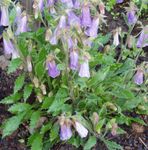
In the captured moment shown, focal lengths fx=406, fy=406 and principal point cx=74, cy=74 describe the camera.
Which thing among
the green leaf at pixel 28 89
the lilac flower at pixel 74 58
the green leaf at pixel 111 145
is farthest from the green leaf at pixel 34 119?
the lilac flower at pixel 74 58

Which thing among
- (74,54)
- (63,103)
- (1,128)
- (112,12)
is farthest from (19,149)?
(112,12)

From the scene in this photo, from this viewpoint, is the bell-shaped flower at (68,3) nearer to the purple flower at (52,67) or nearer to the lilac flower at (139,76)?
the purple flower at (52,67)

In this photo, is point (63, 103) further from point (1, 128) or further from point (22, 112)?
point (1, 128)

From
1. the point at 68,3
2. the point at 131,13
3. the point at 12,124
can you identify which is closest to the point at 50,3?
the point at 68,3

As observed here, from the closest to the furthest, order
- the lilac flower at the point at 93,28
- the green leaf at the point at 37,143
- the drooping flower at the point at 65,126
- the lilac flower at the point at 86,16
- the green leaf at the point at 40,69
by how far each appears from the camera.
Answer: the drooping flower at the point at 65,126
the lilac flower at the point at 86,16
the lilac flower at the point at 93,28
the green leaf at the point at 40,69
the green leaf at the point at 37,143

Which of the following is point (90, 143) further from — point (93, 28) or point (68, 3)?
point (68, 3)

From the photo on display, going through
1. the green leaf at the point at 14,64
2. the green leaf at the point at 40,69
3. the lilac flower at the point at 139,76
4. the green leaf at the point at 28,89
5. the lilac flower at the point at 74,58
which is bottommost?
the green leaf at the point at 28,89

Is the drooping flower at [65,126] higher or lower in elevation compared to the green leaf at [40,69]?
lower
